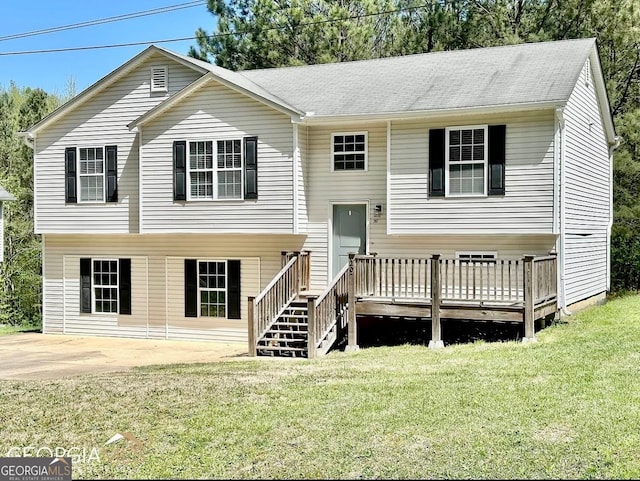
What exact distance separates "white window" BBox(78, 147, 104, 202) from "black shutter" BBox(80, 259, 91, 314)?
1813 mm

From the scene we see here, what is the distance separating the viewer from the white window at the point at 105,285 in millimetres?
19422

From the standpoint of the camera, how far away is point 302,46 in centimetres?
2812

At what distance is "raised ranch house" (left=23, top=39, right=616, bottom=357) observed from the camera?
1504cm

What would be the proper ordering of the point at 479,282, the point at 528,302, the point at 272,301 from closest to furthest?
the point at 528,302
the point at 479,282
the point at 272,301

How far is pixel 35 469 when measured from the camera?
21.5 ft

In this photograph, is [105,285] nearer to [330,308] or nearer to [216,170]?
[216,170]

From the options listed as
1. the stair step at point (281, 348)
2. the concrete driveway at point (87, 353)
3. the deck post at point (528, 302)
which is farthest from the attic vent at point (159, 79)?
the deck post at point (528, 302)

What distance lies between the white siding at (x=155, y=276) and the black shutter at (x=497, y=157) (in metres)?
4.78

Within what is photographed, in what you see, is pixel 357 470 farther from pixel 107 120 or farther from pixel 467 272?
pixel 107 120

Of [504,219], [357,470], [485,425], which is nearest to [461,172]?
[504,219]

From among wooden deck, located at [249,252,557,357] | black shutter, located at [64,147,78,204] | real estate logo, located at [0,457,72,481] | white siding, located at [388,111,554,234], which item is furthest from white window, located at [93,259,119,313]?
real estate logo, located at [0,457,72,481]

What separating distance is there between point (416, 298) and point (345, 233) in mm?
3213

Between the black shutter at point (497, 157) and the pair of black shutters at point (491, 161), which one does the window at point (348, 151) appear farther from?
the black shutter at point (497, 157)

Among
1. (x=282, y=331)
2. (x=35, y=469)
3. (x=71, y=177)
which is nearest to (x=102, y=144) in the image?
(x=71, y=177)
